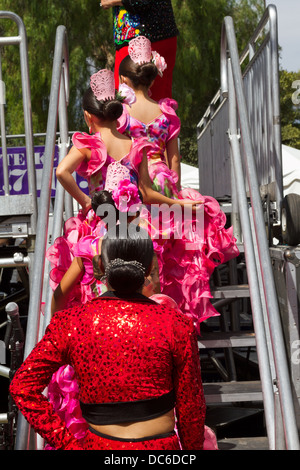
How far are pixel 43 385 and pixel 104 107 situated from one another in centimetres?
192

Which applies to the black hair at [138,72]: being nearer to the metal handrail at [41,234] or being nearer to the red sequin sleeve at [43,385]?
the metal handrail at [41,234]

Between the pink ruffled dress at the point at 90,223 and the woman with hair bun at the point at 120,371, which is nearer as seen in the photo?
the woman with hair bun at the point at 120,371

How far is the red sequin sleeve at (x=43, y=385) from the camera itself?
242cm

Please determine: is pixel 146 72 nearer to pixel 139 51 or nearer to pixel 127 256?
pixel 139 51

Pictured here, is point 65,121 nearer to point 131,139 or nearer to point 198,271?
point 131,139

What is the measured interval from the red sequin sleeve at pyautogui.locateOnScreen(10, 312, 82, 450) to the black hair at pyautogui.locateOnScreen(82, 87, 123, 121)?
5.73 feet

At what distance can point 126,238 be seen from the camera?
2598 mm

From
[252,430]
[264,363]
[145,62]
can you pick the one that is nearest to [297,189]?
[252,430]

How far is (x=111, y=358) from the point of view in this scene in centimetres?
241

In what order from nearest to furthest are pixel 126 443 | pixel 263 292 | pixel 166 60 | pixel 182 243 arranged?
pixel 126 443, pixel 263 292, pixel 182 243, pixel 166 60

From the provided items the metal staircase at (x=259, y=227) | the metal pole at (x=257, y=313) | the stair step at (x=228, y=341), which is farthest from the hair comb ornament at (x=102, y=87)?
the stair step at (x=228, y=341)

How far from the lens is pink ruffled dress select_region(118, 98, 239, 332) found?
4.15 metres

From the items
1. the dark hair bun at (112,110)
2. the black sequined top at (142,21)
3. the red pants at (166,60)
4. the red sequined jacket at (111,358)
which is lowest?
the red sequined jacket at (111,358)

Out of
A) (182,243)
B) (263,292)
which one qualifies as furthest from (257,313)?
(182,243)
